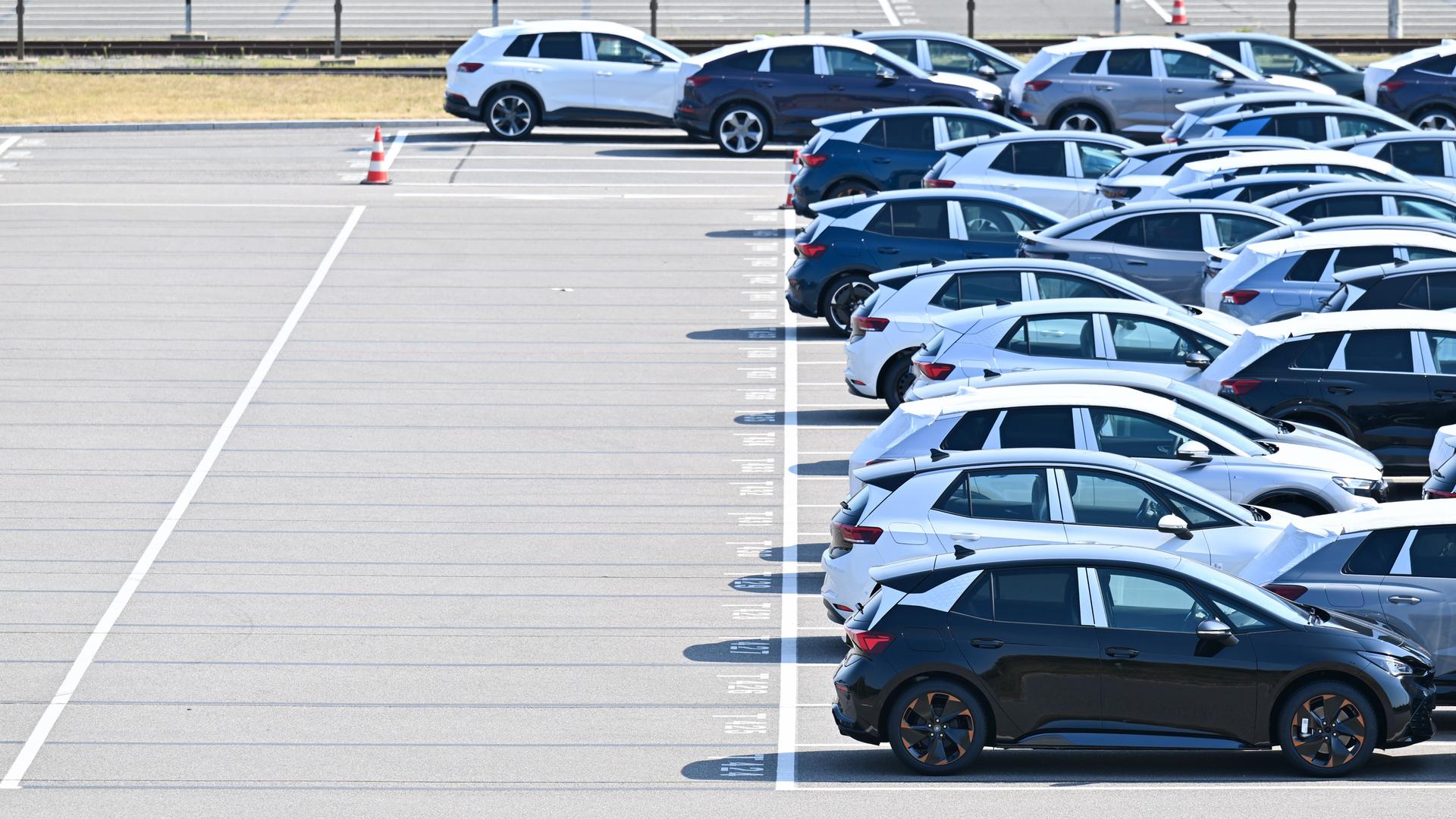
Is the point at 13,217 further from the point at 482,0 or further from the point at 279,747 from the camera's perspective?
the point at 482,0

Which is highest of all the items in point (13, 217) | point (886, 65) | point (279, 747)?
point (886, 65)

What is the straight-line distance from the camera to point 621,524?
16.9 m

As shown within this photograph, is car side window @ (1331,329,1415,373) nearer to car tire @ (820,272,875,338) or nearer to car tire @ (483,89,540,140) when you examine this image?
car tire @ (820,272,875,338)

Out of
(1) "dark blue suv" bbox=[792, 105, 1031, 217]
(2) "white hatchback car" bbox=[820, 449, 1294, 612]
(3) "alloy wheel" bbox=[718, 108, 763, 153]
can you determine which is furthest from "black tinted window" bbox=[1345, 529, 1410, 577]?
(3) "alloy wheel" bbox=[718, 108, 763, 153]

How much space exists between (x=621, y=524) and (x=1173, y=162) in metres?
10.5

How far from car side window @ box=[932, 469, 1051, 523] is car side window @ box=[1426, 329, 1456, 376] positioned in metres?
4.95

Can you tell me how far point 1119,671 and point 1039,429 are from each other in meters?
3.78

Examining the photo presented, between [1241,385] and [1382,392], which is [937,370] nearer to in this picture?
[1241,385]

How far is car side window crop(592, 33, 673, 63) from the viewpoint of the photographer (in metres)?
31.0

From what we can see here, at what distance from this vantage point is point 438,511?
17250 mm

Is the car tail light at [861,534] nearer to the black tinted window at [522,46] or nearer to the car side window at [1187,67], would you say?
the car side window at [1187,67]

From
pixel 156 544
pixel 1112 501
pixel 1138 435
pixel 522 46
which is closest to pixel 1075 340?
pixel 1138 435

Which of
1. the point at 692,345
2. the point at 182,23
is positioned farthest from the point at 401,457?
the point at 182,23

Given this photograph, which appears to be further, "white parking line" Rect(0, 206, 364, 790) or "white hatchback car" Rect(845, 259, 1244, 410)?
"white hatchback car" Rect(845, 259, 1244, 410)
